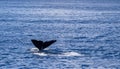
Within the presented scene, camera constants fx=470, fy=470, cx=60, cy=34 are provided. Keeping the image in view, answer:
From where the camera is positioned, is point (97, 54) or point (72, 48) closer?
point (97, 54)

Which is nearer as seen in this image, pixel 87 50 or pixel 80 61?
pixel 80 61

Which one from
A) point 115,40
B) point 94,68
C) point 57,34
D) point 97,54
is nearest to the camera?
point 94,68

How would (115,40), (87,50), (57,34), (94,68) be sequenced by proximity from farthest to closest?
1. (57,34)
2. (115,40)
3. (87,50)
4. (94,68)

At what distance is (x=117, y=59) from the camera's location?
66.3 metres

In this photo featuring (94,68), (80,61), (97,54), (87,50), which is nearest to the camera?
(94,68)

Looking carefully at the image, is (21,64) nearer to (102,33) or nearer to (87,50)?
(87,50)

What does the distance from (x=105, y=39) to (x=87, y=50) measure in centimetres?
1717

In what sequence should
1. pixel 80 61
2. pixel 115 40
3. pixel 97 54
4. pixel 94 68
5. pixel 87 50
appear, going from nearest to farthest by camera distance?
pixel 94 68, pixel 80 61, pixel 97 54, pixel 87 50, pixel 115 40

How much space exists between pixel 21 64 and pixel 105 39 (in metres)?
33.2

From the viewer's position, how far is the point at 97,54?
70.9 meters

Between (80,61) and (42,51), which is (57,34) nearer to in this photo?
(42,51)

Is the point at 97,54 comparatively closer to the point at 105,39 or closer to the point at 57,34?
the point at 105,39

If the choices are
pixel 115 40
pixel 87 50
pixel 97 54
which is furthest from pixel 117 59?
pixel 115 40

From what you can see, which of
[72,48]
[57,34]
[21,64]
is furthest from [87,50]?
[57,34]
